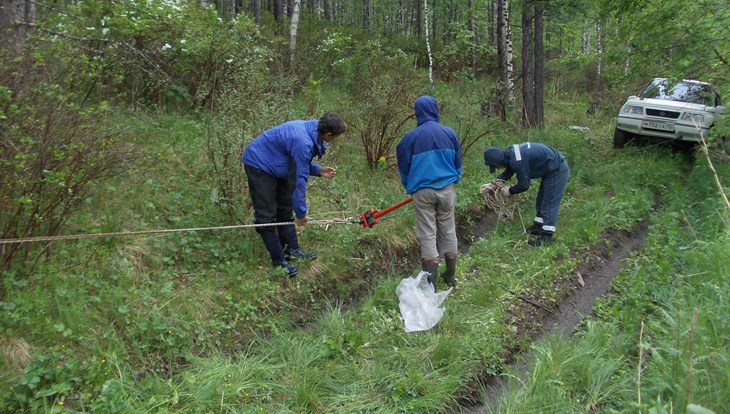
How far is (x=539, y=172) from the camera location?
6.32m

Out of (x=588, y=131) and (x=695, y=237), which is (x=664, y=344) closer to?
(x=695, y=237)

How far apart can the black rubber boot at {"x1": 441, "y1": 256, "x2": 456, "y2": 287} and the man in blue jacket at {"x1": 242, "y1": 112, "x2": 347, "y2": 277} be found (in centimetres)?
145

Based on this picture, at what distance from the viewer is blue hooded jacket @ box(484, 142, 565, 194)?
606 cm

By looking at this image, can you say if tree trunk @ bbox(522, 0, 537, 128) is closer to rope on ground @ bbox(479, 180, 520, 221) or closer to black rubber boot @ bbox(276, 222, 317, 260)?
rope on ground @ bbox(479, 180, 520, 221)

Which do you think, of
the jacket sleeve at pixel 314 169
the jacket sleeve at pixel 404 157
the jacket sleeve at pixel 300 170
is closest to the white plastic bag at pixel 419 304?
the jacket sleeve at pixel 404 157

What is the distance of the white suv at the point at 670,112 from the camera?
973 centimetres

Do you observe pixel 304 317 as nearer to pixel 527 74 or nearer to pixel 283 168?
pixel 283 168

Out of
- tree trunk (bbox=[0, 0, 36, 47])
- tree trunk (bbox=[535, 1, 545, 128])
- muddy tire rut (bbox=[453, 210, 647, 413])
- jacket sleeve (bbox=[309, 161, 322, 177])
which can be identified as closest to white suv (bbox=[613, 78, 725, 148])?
tree trunk (bbox=[535, 1, 545, 128])

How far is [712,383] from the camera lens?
112 inches

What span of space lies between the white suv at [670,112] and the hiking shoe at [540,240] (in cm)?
520

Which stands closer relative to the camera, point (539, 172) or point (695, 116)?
point (539, 172)

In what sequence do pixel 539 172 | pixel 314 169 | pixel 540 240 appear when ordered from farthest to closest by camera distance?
pixel 539 172 → pixel 540 240 → pixel 314 169

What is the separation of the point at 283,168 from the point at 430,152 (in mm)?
1366

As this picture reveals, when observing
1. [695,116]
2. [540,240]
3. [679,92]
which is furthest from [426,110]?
[679,92]
